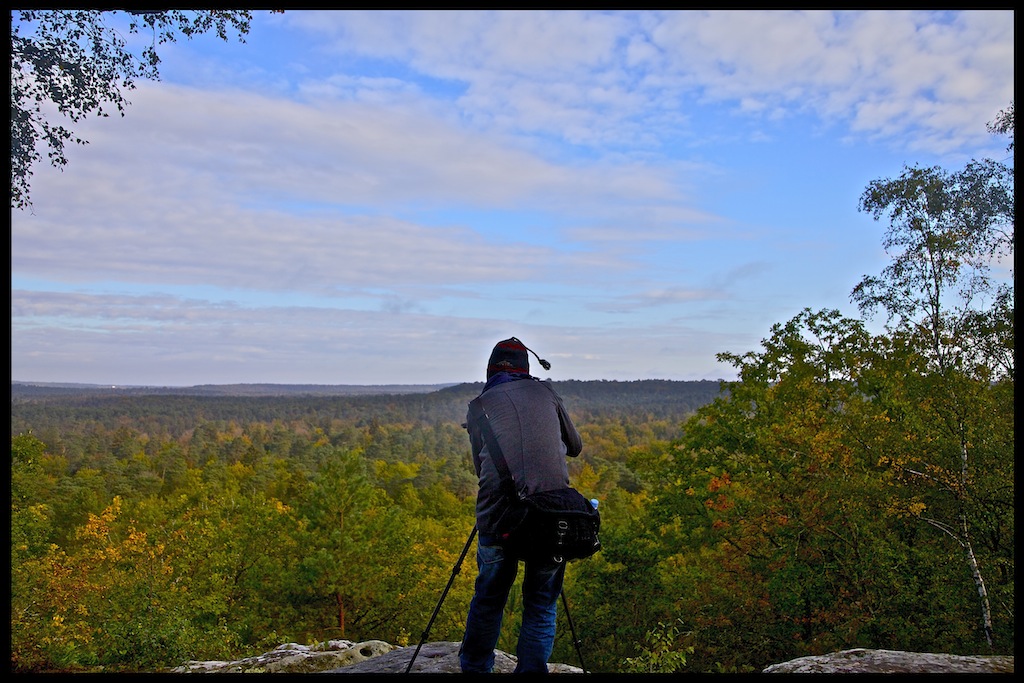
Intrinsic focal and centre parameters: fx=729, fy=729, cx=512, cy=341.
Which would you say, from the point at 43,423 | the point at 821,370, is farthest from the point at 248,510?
the point at 43,423

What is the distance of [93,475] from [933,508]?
151 feet

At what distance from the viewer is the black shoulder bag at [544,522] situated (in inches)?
151

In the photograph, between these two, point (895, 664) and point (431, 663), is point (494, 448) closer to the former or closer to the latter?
point (431, 663)

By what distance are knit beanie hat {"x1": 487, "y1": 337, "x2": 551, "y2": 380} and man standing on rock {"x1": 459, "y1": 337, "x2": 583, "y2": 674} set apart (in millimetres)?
80

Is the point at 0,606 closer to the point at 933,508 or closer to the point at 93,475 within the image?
the point at 933,508

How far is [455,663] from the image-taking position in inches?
200

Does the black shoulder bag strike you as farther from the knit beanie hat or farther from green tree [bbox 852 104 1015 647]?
green tree [bbox 852 104 1015 647]

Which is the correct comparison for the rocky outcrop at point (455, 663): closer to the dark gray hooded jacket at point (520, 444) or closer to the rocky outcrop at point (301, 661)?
the rocky outcrop at point (301, 661)

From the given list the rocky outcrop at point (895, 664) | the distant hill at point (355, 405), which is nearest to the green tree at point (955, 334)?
the rocky outcrop at point (895, 664)

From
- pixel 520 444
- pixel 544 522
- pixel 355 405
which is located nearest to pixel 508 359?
A: pixel 520 444

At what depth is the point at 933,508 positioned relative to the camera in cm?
1169

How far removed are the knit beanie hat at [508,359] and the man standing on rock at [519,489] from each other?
0.26 ft

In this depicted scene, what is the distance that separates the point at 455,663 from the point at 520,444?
2.09 meters

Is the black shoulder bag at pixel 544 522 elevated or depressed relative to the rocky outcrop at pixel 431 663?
Result: elevated
